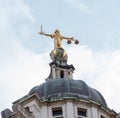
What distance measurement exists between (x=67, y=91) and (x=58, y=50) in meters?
19.5

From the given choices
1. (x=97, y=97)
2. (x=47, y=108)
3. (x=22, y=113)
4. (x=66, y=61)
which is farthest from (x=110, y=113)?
(x=66, y=61)

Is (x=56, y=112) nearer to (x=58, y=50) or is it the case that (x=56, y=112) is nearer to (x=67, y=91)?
(x=67, y=91)

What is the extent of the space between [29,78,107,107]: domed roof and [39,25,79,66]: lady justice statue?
14.1 m

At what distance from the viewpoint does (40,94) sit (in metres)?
76.9

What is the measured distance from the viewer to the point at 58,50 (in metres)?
94.7

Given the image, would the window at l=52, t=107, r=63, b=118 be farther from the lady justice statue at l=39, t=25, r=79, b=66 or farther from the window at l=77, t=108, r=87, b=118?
the lady justice statue at l=39, t=25, r=79, b=66

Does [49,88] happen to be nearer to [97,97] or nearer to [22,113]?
[97,97]

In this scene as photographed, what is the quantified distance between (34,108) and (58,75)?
19.6 metres

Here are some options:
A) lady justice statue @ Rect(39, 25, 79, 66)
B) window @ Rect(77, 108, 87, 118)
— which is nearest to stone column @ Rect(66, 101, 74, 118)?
window @ Rect(77, 108, 87, 118)

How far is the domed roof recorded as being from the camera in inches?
2938

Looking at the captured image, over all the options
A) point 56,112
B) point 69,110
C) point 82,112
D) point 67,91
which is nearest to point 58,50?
point 67,91

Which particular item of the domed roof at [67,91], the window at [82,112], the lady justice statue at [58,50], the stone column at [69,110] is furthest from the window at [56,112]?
the lady justice statue at [58,50]

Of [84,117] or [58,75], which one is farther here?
[58,75]

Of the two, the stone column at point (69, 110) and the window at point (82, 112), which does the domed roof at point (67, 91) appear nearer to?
the stone column at point (69, 110)
